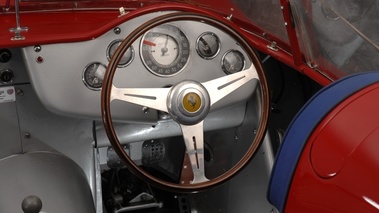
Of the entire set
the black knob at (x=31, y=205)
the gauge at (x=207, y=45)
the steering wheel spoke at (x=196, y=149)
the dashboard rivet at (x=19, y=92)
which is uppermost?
the gauge at (x=207, y=45)

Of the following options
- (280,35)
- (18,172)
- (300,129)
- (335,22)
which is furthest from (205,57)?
(18,172)

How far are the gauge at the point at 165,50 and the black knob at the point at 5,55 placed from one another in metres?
A: 0.51

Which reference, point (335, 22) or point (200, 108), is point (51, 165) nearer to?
point (200, 108)

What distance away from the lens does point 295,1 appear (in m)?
2.28

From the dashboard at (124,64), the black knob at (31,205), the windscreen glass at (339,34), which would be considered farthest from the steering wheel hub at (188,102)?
the black knob at (31,205)

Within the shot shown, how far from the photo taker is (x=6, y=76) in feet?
8.18

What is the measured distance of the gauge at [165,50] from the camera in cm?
230

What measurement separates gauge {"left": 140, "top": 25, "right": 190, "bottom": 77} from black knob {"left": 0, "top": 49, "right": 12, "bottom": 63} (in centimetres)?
51

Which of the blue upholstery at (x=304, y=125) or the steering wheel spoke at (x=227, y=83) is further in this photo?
the steering wheel spoke at (x=227, y=83)

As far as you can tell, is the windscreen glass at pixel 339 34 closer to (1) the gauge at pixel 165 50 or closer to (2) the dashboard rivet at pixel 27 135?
(1) the gauge at pixel 165 50

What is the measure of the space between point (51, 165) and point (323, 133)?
1.13m

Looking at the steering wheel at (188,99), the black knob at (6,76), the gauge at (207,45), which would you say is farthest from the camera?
the black knob at (6,76)

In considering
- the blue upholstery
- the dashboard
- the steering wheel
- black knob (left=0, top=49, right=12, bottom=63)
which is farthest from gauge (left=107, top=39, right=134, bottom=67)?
the blue upholstery

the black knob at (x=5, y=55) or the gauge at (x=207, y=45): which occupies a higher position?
the gauge at (x=207, y=45)
